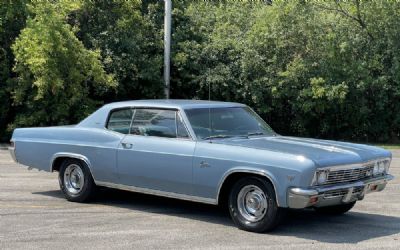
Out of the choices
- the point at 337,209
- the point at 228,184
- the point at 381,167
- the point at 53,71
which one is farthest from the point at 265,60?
the point at 228,184

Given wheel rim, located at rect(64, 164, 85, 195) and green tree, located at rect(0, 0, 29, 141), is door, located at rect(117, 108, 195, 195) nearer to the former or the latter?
wheel rim, located at rect(64, 164, 85, 195)

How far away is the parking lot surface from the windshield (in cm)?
113

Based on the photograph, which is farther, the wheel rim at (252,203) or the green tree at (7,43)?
the green tree at (7,43)

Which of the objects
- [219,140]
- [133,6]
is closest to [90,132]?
[219,140]

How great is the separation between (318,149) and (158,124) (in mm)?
2195

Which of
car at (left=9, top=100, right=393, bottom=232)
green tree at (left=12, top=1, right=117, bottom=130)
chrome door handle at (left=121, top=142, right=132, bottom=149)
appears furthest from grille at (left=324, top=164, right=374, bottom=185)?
green tree at (left=12, top=1, right=117, bottom=130)

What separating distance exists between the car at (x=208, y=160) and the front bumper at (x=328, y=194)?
0.04 ft

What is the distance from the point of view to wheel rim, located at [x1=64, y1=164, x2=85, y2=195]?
9.31 m

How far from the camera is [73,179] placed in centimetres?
942

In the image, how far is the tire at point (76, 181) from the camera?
9.14 metres

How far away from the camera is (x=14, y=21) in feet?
74.2

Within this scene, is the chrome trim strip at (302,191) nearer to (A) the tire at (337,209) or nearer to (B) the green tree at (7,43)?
(A) the tire at (337,209)

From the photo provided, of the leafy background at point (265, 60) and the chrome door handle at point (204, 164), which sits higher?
the leafy background at point (265, 60)

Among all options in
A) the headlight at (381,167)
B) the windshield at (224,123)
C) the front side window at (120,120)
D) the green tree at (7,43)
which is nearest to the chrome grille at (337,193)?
the headlight at (381,167)
